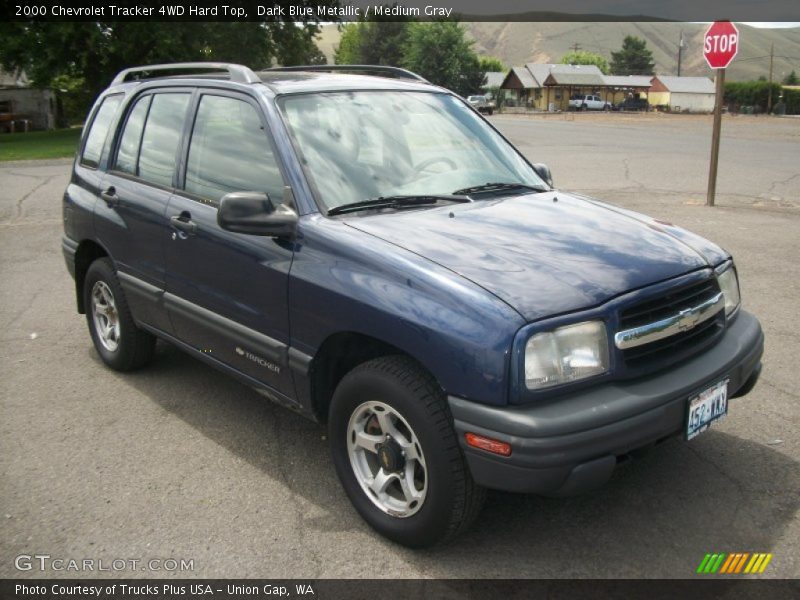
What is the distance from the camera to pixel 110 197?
4.86 m

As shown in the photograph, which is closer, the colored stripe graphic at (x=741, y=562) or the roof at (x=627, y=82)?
the colored stripe graphic at (x=741, y=562)

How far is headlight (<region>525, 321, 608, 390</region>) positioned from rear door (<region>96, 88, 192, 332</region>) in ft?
7.85

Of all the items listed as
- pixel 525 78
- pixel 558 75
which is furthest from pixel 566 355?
pixel 525 78

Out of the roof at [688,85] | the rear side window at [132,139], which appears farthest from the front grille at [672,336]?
the roof at [688,85]

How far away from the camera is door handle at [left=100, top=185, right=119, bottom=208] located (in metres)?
4.81

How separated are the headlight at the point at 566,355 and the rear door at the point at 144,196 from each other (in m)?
2.39

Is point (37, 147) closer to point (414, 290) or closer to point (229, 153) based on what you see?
point (229, 153)

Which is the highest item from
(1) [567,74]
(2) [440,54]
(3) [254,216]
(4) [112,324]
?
(2) [440,54]

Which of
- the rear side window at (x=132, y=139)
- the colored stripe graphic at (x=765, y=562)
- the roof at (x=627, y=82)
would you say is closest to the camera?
the colored stripe graphic at (x=765, y=562)

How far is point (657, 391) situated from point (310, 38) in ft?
136

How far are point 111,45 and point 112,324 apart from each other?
29.8 meters

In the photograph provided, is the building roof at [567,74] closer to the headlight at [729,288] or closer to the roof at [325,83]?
the roof at [325,83]

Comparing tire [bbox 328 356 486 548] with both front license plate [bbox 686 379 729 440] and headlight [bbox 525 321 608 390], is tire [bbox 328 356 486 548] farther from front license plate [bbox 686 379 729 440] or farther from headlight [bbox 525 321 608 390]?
front license plate [bbox 686 379 729 440]

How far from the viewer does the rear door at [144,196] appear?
14.5 feet
